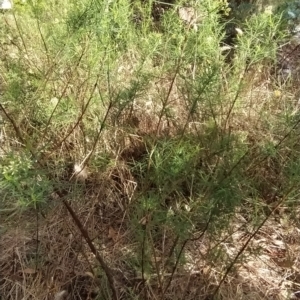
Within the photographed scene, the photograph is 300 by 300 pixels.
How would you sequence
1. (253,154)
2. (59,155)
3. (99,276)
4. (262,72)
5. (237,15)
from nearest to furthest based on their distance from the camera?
(99,276) < (253,154) < (59,155) < (262,72) < (237,15)

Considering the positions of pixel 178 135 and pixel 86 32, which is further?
pixel 178 135

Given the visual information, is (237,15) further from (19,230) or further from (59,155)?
(19,230)

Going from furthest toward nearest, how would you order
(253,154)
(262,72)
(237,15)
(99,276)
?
(237,15) < (262,72) < (253,154) < (99,276)

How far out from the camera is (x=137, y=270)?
224 cm

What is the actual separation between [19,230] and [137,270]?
0.64 meters

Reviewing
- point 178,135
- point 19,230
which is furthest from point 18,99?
point 178,135


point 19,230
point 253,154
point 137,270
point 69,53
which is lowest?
point 137,270

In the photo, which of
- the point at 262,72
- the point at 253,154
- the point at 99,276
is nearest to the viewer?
the point at 99,276

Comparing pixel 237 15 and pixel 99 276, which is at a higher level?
pixel 237 15

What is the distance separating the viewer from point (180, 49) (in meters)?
2.28

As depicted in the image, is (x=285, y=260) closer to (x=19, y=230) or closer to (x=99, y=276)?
(x=99, y=276)

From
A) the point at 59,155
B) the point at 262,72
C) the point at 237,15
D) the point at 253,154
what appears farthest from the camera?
the point at 237,15

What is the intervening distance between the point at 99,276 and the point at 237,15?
2.05 metres

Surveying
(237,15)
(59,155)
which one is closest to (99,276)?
(59,155)
